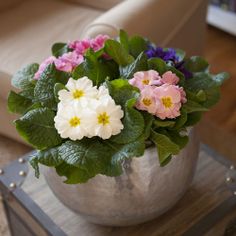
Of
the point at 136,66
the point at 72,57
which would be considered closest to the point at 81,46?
the point at 72,57

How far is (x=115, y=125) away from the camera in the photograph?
71 cm

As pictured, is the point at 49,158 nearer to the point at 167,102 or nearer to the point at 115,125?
the point at 115,125

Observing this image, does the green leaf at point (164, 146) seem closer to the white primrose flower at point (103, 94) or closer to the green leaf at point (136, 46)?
the white primrose flower at point (103, 94)

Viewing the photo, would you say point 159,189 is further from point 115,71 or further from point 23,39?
point 23,39

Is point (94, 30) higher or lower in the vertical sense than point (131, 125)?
lower

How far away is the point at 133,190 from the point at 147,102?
17 centimetres

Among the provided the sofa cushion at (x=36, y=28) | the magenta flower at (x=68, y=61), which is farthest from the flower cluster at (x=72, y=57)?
the sofa cushion at (x=36, y=28)

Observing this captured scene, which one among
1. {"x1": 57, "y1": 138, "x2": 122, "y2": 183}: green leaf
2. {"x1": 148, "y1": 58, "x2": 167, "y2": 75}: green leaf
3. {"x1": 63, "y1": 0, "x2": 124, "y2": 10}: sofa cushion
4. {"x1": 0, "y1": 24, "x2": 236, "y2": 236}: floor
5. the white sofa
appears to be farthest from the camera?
{"x1": 63, "y1": 0, "x2": 124, "y2": 10}: sofa cushion

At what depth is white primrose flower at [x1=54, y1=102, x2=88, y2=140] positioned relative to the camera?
696 millimetres

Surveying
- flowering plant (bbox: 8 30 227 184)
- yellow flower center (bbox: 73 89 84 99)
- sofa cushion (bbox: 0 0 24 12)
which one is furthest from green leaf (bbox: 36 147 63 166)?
sofa cushion (bbox: 0 0 24 12)

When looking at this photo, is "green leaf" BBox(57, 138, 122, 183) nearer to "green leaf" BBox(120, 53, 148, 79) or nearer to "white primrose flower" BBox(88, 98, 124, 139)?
"white primrose flower" BBox(88, 98, 124, 139)

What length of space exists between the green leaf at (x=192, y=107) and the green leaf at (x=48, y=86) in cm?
24

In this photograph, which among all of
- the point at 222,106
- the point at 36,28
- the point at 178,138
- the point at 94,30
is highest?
the point at 178,138

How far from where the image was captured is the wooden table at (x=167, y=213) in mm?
868
